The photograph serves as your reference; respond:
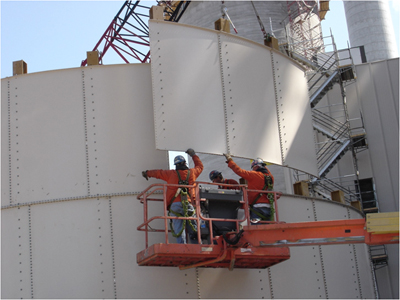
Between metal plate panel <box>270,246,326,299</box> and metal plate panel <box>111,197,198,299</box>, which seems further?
metal plate panel <box>270,246,326,299</box>

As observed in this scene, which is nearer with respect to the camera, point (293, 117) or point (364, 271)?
point (293, 117)

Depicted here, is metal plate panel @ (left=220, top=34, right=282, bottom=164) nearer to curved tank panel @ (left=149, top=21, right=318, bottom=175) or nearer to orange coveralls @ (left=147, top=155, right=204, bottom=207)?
curved tank panel @ (left=149, top=21, right=318, bottom=175)

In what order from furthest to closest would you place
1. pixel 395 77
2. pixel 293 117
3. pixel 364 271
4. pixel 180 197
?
pixel 395 77 < pixel 364 271 < pixel 293 117 < pixel 180 197

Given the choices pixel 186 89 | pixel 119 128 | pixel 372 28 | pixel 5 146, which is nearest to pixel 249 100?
pixel 186 89

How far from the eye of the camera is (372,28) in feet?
119

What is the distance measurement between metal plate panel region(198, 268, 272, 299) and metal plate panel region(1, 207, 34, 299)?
3.57 metres

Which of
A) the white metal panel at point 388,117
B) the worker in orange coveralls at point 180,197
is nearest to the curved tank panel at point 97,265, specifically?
the worker in orange coveralls at point 180,197

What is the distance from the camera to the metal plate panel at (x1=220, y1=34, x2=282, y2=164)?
13.4 m

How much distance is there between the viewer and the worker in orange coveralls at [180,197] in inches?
438

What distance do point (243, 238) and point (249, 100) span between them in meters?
3.96

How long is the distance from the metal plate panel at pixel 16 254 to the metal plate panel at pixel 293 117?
6191mm

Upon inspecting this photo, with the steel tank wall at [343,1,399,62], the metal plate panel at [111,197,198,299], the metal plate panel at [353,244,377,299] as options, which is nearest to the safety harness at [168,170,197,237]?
the metal plate panel at [111,197,198,299]

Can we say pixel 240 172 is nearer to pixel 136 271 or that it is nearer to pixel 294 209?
pixel 294 209

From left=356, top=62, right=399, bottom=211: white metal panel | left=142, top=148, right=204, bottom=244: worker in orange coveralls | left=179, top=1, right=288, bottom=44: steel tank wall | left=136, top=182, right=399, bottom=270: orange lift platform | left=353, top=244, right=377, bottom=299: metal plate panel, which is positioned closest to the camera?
left=136, top=182, right=399, bottom=270: orange lift platform
